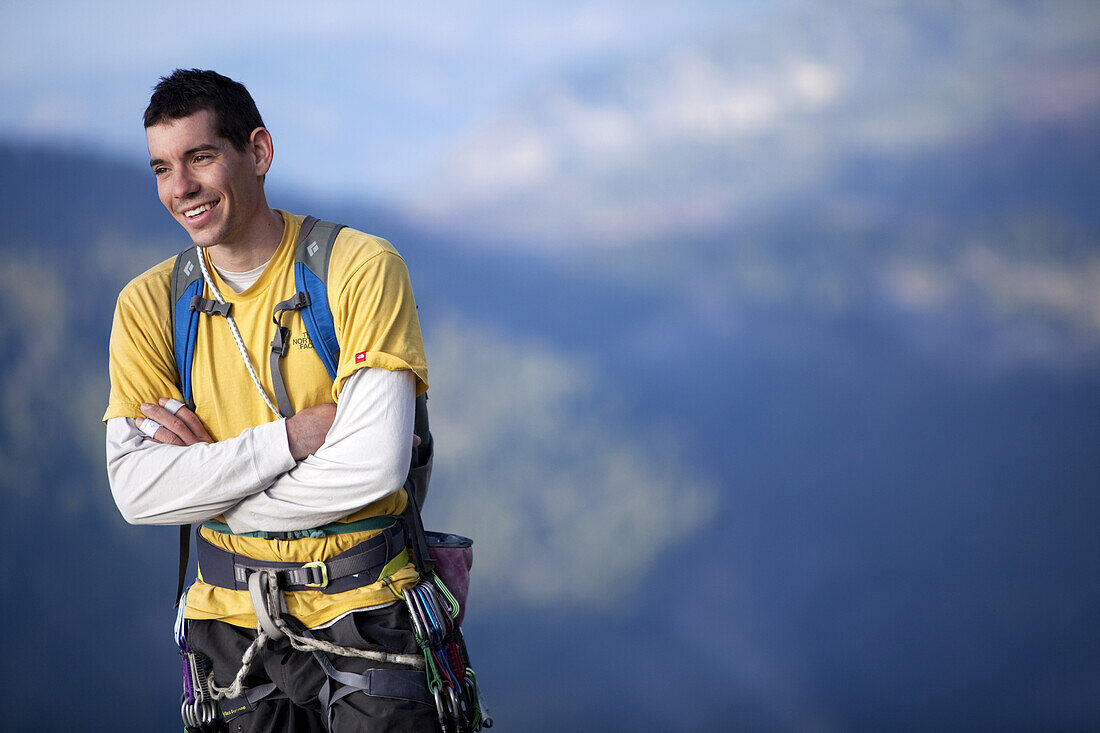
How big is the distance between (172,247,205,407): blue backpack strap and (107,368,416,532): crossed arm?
0.54 feet

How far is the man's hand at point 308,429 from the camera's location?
213cm

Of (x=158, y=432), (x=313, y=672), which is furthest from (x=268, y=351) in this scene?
(x=313, y=672)

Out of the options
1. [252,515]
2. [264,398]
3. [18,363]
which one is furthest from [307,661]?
[18,363]

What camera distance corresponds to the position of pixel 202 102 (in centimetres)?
218

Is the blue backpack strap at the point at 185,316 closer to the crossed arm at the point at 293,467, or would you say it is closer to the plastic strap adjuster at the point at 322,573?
the crossed arm at the point at 293,467

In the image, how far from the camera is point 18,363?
188 inches

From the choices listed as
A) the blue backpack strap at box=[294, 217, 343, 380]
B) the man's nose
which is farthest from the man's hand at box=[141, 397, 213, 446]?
the man's nose

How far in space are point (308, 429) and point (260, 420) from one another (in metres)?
0.14

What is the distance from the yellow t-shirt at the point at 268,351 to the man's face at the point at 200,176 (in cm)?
12

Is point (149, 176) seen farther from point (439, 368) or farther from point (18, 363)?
point (439, 368)

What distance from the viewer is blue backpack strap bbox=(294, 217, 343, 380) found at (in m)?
2.18

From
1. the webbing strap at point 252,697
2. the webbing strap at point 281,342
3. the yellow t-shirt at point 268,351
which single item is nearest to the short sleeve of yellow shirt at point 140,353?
the yellow t-shirt at point 268,351

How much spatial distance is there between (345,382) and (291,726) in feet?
2.26

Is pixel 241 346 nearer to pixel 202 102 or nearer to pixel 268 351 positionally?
pixel 268 351
